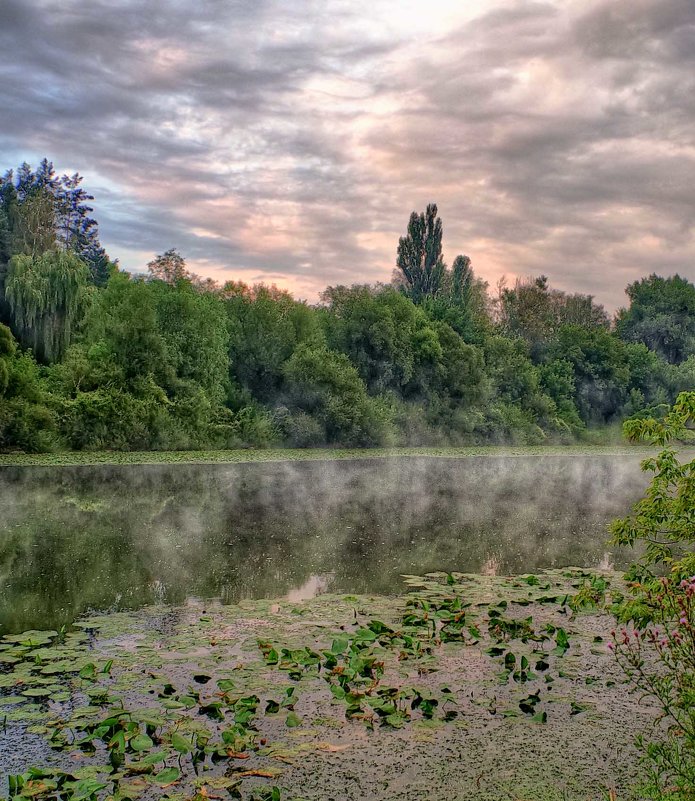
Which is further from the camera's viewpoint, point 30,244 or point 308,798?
point 30,244

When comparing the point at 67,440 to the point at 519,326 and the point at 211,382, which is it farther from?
the point at 519,326

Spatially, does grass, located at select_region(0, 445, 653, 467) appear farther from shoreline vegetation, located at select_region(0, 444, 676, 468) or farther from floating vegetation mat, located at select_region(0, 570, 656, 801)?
floating vegetation mat, located at select_region(0, 570, 656, 801)

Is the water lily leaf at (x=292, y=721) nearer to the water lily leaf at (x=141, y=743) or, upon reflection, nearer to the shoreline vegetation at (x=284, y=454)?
the water lily leaf at (x=141, y=743)

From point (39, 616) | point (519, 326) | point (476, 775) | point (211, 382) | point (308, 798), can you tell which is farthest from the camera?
point (519, 326)

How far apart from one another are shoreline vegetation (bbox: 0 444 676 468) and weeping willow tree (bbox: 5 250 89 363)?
221 inches

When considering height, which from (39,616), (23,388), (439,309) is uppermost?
(439,309)

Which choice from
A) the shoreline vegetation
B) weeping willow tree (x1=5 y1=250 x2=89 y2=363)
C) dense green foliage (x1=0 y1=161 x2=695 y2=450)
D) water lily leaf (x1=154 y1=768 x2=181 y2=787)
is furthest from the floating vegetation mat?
weeping willow tree (x1=5 y1=250 x2=89 y2=363)

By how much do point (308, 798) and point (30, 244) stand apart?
36.4 metres

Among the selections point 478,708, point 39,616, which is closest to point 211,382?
point 39,616

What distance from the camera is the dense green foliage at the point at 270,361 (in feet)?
83.6

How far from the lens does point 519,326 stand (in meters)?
49.1

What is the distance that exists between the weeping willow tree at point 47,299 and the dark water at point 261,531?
842 centimetres

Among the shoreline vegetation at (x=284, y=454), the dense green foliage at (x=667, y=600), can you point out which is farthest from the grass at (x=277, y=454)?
the dense green foliage at (x=667, y=600)

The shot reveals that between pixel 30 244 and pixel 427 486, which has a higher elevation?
pixel 30 244
